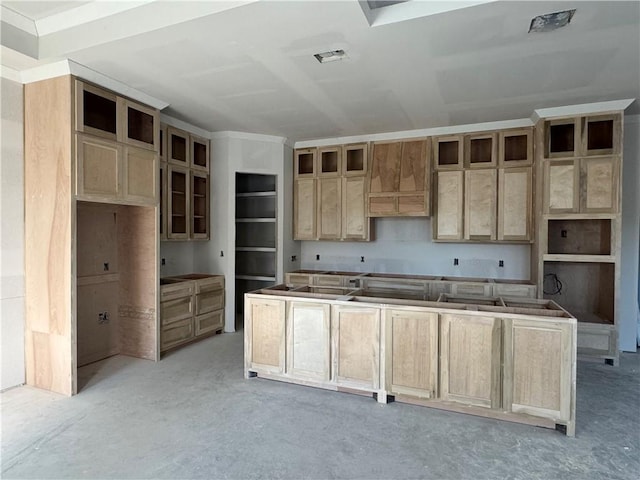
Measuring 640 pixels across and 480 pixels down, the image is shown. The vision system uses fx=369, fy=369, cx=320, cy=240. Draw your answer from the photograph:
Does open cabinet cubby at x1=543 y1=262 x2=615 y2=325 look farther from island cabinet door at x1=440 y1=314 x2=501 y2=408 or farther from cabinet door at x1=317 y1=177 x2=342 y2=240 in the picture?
cabinet door at x1=317 y1=177 x2=342 y2=240

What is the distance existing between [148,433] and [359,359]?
166cm

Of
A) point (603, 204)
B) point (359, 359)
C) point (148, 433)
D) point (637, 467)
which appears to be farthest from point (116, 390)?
point (603, 204)

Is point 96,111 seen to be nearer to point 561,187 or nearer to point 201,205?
point 201,205

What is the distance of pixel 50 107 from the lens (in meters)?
3.18

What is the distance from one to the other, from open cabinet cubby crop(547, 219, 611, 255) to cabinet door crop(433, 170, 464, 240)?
3.64 ft

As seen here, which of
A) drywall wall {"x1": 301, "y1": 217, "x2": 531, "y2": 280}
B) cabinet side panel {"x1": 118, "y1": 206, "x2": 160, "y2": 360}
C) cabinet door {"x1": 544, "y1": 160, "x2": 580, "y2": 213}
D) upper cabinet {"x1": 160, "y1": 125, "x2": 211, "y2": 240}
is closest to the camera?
cabinet side panel {"x1": 118, "y1": 206, "x2": 160, "y2": 360}

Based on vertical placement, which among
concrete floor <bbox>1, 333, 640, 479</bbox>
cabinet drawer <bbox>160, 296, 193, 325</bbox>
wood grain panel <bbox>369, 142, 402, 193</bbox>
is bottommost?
concrete floor <bbox>1, 333, 640, 479</bbox>

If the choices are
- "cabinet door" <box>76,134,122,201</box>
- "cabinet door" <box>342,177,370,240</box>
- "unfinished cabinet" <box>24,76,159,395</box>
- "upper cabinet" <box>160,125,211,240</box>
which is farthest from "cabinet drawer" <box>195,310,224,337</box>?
"cabinet door" <box>342,177,370,240</box>

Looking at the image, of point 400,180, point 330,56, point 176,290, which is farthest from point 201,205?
point 330,56

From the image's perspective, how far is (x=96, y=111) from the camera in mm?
3410

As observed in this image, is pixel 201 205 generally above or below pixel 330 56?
below

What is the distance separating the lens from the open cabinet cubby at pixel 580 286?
4.47 metres

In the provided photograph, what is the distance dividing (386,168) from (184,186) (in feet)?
9.01

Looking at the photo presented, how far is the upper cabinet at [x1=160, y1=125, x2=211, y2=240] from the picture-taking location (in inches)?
178
